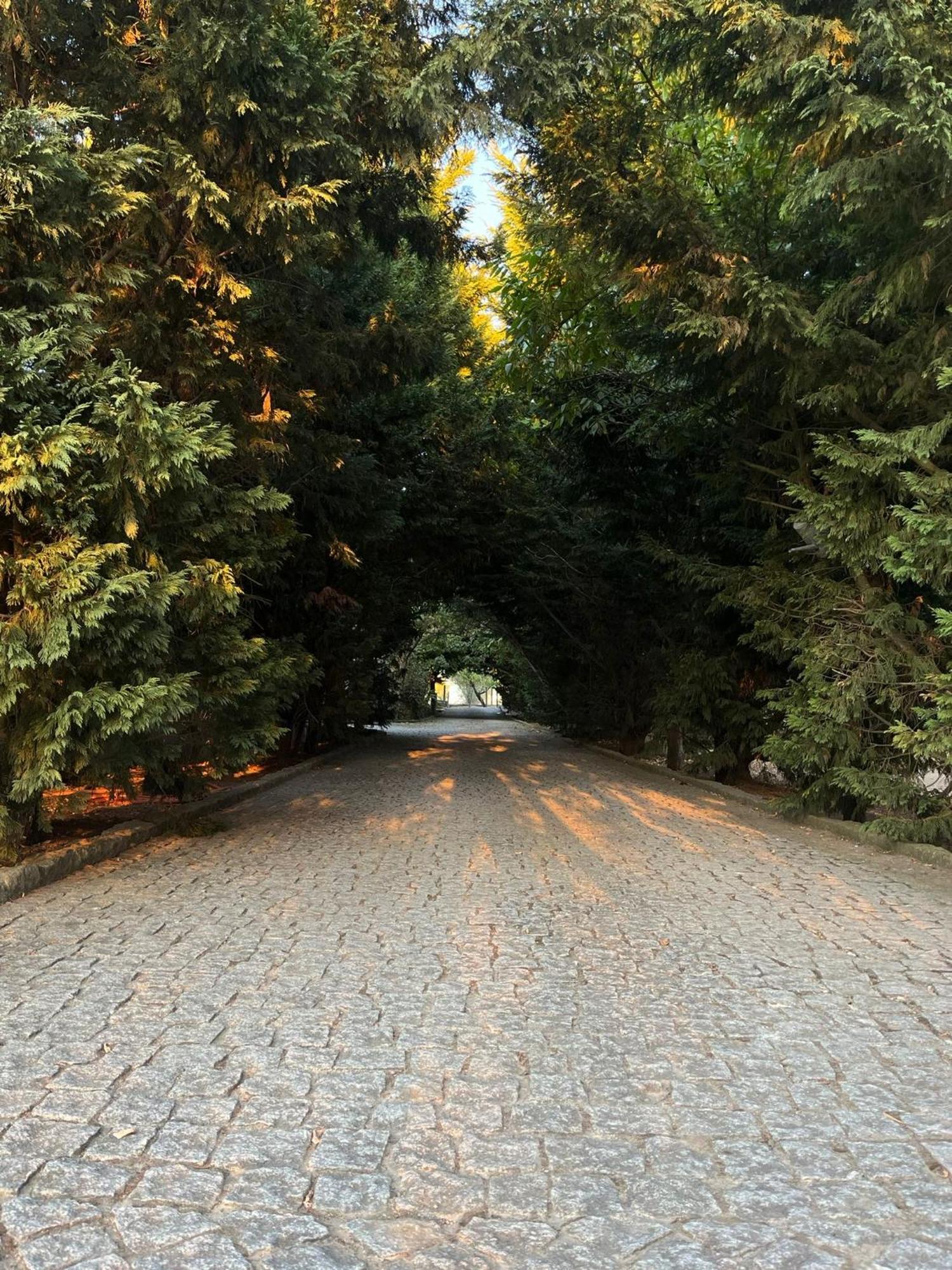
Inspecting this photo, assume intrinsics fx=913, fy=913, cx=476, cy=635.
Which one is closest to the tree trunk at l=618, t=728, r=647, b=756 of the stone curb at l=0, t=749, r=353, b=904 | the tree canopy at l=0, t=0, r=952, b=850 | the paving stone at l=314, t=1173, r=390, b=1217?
the tree canopy at l=0, t=0, r=952, b=850

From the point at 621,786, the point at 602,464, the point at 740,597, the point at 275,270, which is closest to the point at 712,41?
the point at 275,270

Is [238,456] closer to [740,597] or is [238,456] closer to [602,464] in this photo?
[740,597]

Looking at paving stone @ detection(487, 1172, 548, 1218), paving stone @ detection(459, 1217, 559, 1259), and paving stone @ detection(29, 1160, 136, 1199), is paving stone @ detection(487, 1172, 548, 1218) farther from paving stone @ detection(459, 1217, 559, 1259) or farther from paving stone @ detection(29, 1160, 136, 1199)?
paving stone @ detection(29, 1160, 136, 1199)

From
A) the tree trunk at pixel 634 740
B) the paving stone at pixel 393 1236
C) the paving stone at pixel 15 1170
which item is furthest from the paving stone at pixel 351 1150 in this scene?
the tree trunk at pixel 634 740

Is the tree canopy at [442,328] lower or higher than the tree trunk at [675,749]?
higher

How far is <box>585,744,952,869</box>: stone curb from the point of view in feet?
24.4

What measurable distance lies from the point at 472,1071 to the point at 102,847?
457 centimetres

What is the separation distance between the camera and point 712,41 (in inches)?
287

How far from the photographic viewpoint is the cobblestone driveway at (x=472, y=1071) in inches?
91.7

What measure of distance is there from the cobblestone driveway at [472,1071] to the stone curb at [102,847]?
21 cm

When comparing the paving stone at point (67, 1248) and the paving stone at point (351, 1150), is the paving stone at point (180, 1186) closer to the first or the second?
the paving stone at point (67, 1248)

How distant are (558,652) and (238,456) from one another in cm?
1541

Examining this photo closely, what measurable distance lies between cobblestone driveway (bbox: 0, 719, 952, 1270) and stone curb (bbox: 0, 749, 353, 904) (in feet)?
0.69

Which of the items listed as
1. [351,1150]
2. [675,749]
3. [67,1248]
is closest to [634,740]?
[675,749]
